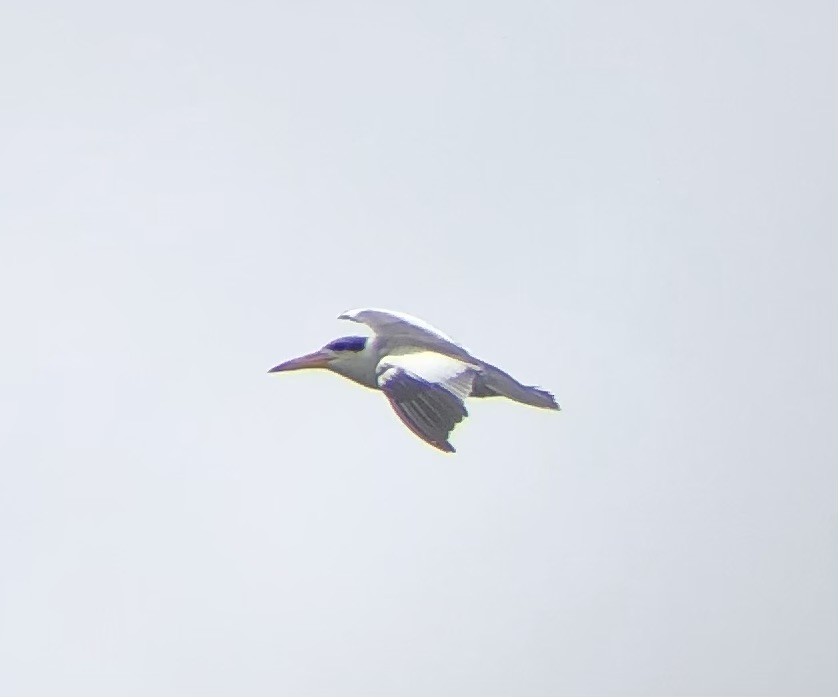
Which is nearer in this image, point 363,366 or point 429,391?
point 429,391

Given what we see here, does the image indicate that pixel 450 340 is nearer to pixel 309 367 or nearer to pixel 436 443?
pixel 309 367

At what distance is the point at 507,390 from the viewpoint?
741 inches

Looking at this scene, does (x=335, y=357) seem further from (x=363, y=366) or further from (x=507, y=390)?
(x=507, y=390)

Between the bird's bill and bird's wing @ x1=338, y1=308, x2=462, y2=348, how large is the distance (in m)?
0.43

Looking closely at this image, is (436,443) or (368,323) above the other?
(368,323)

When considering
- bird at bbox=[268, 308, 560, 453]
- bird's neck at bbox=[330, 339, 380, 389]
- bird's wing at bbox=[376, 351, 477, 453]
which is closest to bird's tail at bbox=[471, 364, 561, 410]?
bird at bbox=[268, 308, 560, 453]

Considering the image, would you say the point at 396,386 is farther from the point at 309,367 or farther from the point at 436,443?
the point at 309,367

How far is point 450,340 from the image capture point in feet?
61.7

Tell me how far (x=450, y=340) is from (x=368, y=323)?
957mm

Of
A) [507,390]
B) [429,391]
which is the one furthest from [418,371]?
[507,390]

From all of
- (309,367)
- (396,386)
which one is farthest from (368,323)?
(396,386)

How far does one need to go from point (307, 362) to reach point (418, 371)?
8.15 ft

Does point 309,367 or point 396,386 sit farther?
point 309,367

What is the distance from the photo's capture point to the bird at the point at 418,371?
16.2 m
